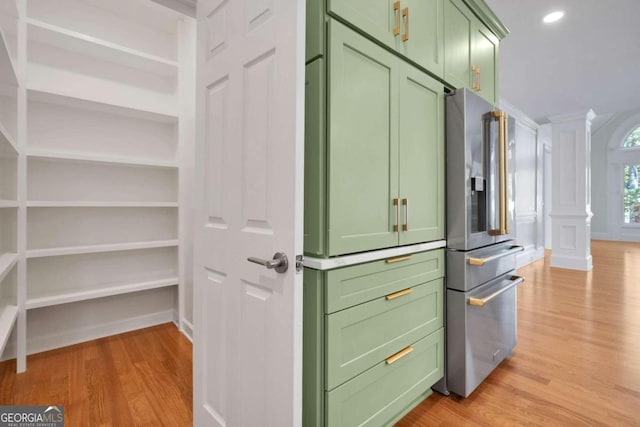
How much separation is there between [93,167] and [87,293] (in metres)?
1.04

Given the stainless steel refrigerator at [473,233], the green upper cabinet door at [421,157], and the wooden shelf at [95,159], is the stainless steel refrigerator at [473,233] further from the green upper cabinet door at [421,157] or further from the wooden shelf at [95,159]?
the wooden shelf at [95,159]

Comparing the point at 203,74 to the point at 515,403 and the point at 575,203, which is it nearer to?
the point at 515,403

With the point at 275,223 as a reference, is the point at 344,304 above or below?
below

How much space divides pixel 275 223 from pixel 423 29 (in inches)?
52.8

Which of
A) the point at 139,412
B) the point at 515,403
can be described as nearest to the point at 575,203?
the point at 515,403

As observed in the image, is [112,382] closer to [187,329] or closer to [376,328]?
[187,329]

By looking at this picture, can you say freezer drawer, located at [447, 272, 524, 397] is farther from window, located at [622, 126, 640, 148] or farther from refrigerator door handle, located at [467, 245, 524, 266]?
window, located at [622, 126, 640, 148]

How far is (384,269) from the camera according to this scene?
143 cm

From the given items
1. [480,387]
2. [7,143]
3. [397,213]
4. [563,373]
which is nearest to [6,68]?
[7,143]

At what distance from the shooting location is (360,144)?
4.28ft

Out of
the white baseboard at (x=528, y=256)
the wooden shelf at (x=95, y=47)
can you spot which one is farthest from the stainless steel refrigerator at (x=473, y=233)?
the white baseboard at (x=528, y=256)

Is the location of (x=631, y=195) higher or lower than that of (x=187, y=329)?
higher

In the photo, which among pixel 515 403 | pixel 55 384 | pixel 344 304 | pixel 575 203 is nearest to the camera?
pixel 344 304

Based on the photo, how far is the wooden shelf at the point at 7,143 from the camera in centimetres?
159
